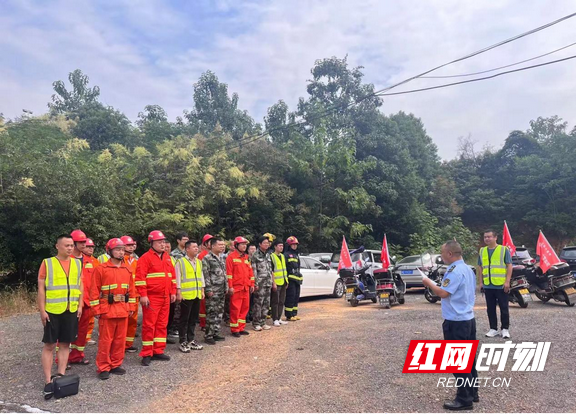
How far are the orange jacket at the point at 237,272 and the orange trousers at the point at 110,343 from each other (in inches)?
87.4

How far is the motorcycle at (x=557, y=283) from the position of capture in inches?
367

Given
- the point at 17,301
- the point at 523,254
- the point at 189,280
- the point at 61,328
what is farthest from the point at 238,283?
the point at 523,254

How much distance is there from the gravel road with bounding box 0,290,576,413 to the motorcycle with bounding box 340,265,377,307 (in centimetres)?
323

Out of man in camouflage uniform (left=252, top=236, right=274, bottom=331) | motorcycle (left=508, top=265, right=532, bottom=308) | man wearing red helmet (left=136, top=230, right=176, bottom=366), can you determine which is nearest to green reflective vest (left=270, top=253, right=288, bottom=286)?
man in camouflage uniform (left=252, top=236, right=274, bottom=331)

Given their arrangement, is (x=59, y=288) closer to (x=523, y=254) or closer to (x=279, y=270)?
(x=279, y=270)

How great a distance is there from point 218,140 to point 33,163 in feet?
29.8

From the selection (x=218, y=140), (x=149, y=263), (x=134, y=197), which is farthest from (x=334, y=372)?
(x=218, y=140)

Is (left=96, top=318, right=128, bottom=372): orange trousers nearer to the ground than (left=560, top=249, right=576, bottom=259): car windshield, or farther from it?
nearer to the ground

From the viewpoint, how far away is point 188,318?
6.25 metres

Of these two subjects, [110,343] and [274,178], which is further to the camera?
[274,178]

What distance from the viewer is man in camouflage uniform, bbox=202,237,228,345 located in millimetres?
6684

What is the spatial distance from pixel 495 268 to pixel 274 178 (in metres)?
14.9

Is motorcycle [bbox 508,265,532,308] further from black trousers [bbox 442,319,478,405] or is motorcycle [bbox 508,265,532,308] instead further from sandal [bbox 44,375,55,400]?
sandal [bbox 44,375,55,400]

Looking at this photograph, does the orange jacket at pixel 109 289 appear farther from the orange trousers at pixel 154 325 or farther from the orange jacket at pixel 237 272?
the orange jacket at pixel 237 272
